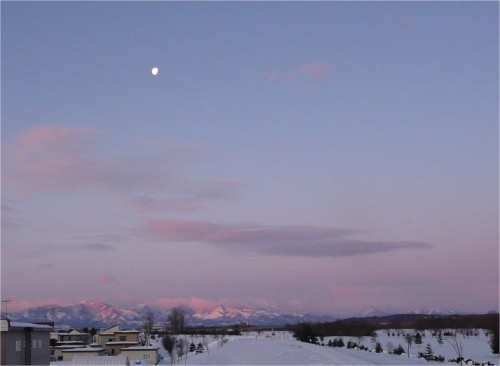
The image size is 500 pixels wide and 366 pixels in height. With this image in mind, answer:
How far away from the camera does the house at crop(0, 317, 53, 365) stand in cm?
2891

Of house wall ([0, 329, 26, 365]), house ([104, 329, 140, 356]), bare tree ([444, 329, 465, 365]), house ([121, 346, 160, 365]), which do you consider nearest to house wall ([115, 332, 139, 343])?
house ([104, 329, 140, 356])

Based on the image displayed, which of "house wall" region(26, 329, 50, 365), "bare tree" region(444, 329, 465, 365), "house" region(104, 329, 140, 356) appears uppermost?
"house wall" region(26, 329, 50, 365)

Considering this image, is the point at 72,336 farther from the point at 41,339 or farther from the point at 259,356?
the point at 41,339

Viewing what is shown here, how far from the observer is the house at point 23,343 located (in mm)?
28906

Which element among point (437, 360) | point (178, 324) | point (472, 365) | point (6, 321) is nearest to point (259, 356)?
point (437, 360)

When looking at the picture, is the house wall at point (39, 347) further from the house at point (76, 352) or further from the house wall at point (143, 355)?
the house wall at point (143, 355)

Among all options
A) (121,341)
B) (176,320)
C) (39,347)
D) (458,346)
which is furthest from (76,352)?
(176,320)

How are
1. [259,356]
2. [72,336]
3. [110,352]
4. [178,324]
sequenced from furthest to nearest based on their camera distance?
1. [178,324]
2. [72,336]
3. [110,352]
4. [259,356]

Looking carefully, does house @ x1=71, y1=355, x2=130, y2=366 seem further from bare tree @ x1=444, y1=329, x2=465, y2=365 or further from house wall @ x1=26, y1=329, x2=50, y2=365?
bare tree @ x1=444, y1=329, x2=465, y2=365

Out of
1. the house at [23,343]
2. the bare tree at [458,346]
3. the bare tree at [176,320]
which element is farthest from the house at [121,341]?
the bare tree at [176,320]

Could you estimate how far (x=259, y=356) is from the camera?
56.4 m

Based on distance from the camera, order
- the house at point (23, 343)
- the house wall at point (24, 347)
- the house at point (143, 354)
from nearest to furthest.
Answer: the house at point (23, 343) → the house wall at point (24, 347) → the house at point (143, 354)

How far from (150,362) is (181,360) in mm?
6459

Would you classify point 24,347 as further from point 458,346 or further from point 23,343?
point 458,346
